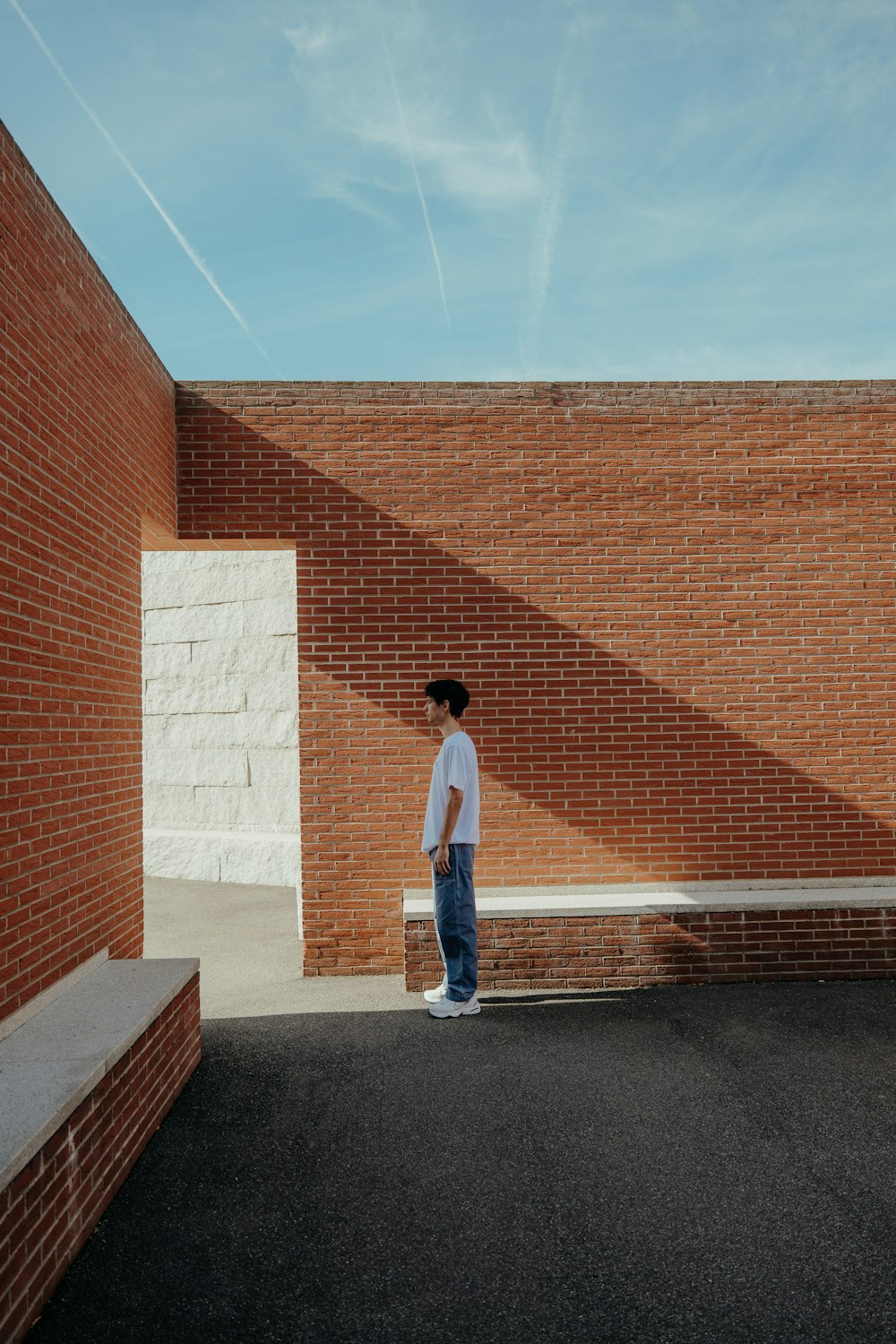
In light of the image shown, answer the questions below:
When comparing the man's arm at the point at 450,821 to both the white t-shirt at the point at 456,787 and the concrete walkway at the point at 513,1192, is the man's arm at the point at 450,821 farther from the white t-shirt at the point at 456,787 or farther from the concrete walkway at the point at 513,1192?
the concrete walkway at the point at 513,1192

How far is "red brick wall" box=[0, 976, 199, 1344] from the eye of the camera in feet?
8.00

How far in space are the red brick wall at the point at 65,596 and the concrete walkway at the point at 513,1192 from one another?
3.36 ft

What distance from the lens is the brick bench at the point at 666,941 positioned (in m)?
5.72

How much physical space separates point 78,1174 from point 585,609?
179 inches

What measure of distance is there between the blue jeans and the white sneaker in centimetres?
3

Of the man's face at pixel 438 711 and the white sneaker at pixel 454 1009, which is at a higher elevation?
the man's face at pixel 438 711

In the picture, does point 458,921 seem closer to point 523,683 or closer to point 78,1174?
point 523,683

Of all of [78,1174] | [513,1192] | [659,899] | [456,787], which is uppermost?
[456,787]

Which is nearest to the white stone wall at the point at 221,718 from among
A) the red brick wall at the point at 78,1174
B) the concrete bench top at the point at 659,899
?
the concrete bench top at the point at 659,899

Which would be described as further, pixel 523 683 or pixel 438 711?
pixel 523 683

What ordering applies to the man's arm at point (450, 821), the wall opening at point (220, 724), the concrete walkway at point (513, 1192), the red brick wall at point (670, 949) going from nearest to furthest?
the concrete walkway at point (513, 1192) < the man's arm at point (450, 821) < the red brick wall at point (670, 949) < the wall opening at point (220, 724)

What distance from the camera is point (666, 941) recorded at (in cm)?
579

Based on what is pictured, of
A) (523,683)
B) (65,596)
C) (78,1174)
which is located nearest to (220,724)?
(523,683)

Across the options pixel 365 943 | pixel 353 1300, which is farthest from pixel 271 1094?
pixel 365 943
